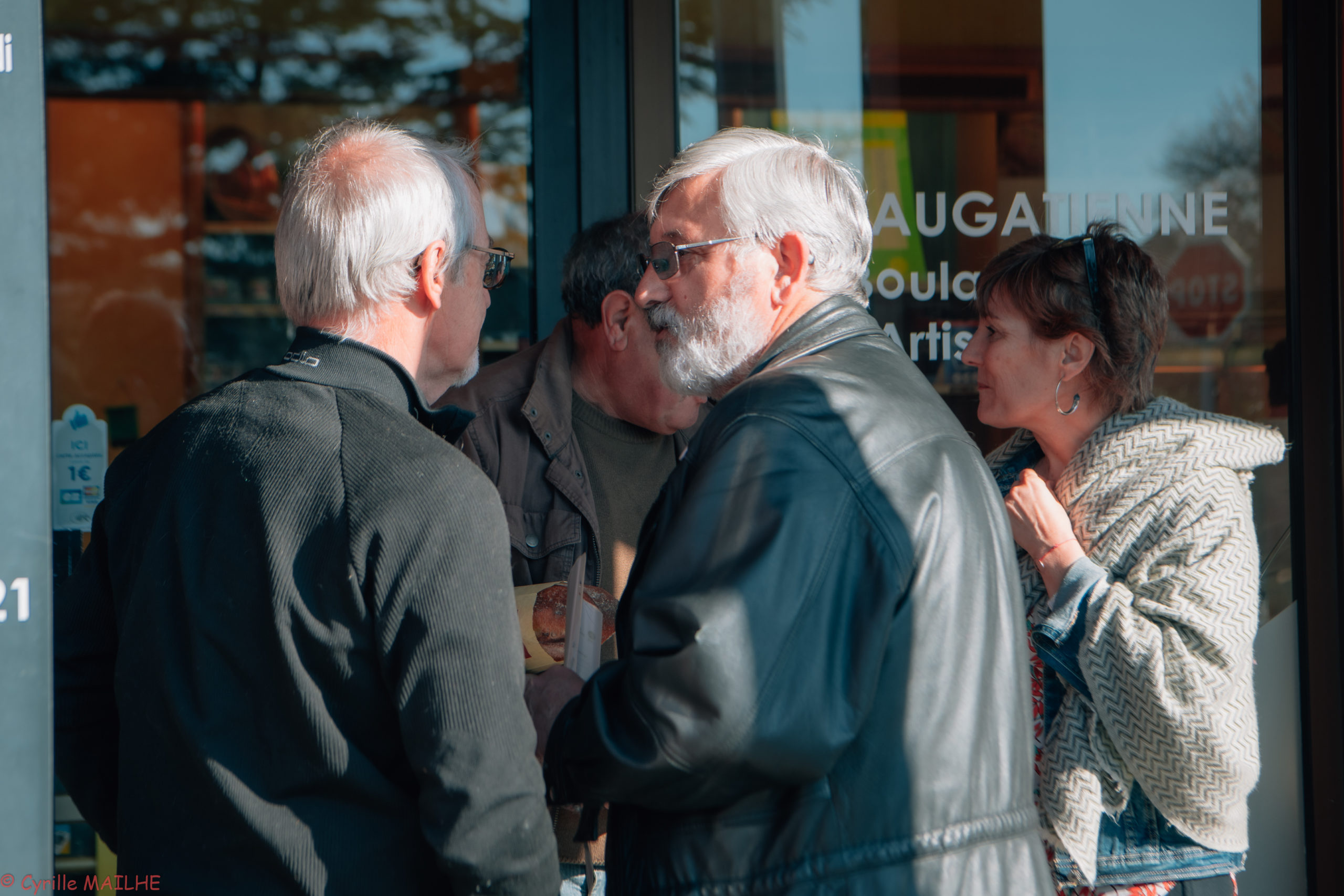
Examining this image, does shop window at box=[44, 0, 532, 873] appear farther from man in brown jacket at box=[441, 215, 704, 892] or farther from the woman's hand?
the woman's hand

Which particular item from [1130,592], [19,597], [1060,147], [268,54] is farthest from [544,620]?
[268,54]

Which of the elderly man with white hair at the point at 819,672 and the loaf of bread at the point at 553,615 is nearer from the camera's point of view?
the elderly man with white hair at the point at 819,672

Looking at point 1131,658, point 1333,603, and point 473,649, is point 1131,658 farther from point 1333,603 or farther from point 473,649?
point 1333,603

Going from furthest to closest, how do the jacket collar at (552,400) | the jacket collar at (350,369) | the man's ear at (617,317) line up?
the man's ear at (617,317)
the jacket collar at (552,400)
the jacket collar at (350,369)

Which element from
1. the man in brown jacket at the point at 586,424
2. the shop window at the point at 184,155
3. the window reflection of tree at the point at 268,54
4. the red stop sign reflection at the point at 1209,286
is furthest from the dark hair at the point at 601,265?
the red stop sign reflection at the point at 1209,286

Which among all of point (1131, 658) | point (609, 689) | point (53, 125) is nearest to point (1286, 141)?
point (1131, 658)

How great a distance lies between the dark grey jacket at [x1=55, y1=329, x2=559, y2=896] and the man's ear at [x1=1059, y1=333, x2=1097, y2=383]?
4.85 feet

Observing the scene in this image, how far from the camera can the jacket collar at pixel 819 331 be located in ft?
5.40

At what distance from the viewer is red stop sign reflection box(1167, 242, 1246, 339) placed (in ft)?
11.5

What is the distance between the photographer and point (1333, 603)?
334 cm

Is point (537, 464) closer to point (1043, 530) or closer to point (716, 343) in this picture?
point (716, 343)

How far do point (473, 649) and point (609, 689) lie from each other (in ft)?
0.74

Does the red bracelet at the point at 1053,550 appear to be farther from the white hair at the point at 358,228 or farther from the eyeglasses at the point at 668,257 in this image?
the white hair at the point at 358,228

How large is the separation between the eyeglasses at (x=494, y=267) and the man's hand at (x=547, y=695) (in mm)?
672
